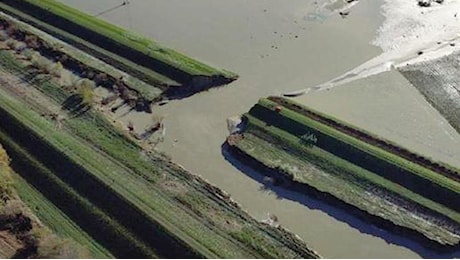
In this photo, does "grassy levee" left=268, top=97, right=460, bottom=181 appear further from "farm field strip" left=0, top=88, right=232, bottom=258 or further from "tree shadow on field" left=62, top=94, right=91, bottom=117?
"tree shadow on field" left=62, top=94, right=91, bottom=117

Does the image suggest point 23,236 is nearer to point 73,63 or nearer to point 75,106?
point 75,106

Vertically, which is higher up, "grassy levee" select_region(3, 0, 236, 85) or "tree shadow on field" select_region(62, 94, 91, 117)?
"grassy levee" select_region(3, 0, 236, 85)

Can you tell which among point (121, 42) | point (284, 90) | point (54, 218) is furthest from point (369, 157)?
point (121, 42)

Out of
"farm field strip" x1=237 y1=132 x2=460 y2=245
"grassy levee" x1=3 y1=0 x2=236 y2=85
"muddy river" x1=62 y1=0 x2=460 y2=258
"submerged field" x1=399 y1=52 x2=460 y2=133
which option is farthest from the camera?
"grassy levee" x1=3 y1=0 x2=236 y2=85

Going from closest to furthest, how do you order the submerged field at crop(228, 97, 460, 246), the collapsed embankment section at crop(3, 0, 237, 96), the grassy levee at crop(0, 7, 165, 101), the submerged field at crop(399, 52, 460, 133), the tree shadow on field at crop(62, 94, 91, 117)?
the submerged field at crop(228, 97, 460, 246)
the submerged field at crop(399, 52, 460, 133)
the tree shadow on field at crop(62, 94, 91, 117)
the grassy levee at crop(0, 7, 165, 101)
the collapsed embankment section at crop(3, 0, 237, 96)

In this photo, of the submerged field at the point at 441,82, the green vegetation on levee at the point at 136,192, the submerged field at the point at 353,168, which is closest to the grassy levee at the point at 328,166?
the submerged field at the point at 353,168

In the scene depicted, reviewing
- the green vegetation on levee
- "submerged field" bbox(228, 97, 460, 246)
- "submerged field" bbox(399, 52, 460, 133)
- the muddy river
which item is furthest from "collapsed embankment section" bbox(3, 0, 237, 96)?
"submerged field" bbox(399, 52, 460, 133)
